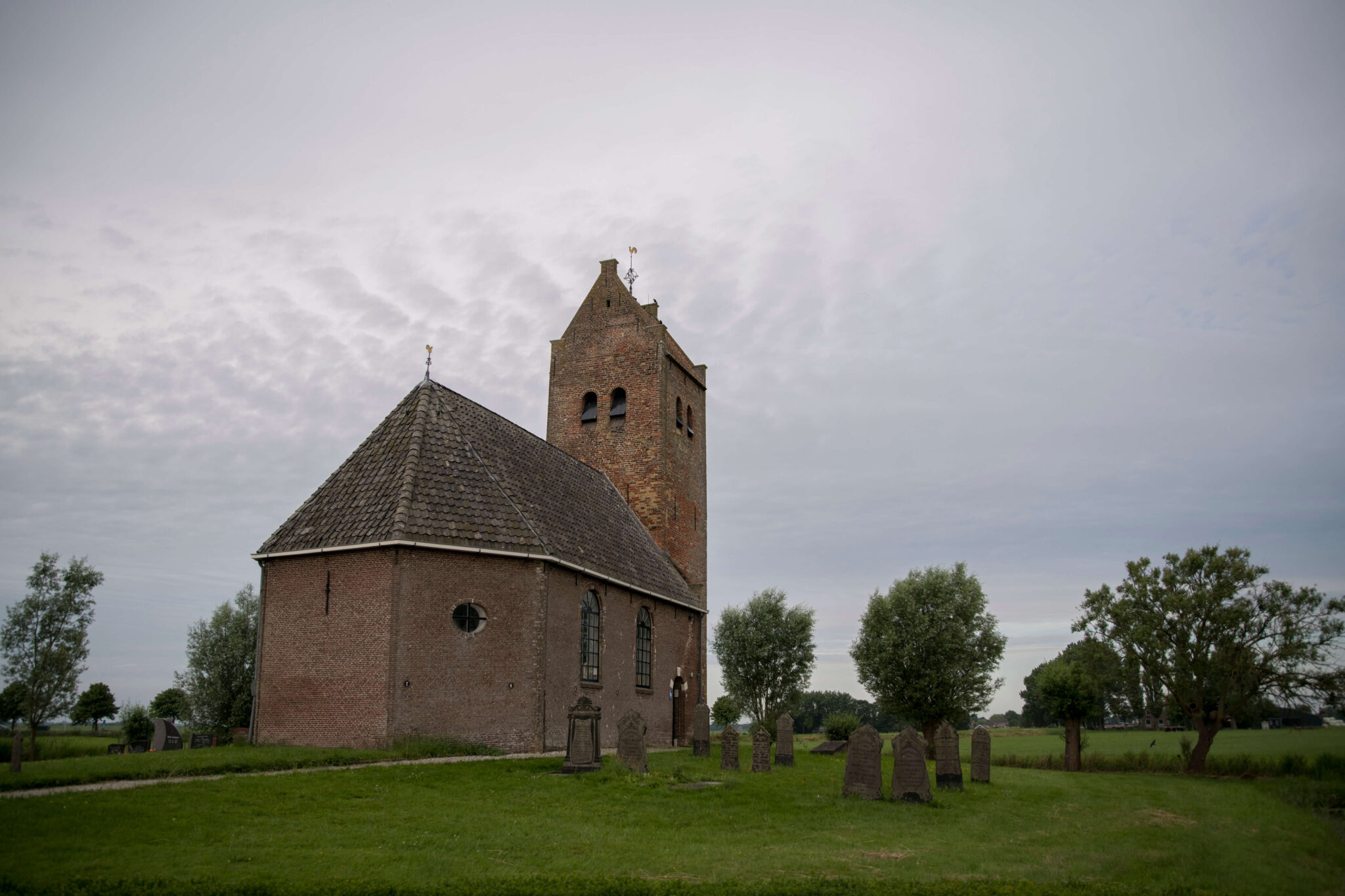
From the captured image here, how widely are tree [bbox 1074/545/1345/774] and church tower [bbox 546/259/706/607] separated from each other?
16.2 meters

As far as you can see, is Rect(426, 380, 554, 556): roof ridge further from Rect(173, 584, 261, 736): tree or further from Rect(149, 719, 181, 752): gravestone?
Rect(173, 584, 261, 736): tree

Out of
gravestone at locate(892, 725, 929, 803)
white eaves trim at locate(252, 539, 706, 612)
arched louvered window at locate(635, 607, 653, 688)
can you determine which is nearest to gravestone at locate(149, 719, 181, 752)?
white eaves trim at locate(252, 539, 706, 612)

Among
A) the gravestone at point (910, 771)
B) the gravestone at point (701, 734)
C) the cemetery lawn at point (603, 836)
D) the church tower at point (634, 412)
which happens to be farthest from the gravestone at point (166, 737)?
the gravestone at point (910, 771)

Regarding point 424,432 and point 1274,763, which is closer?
point 1274,763

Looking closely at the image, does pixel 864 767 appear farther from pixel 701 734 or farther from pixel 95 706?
pixel 95 706

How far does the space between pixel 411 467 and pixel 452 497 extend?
4.06 feet

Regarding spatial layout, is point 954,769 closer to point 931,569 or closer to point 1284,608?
point 1284,608

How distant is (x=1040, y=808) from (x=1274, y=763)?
8.58 metres

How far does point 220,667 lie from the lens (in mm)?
36594

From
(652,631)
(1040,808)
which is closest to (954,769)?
(1040,808)

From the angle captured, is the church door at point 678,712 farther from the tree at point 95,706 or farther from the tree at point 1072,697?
the tree at point 95,706

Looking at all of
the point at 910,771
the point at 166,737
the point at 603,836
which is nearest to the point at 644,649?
the point at 910,771

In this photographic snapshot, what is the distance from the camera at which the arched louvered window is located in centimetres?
2689

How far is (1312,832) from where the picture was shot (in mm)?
13320
